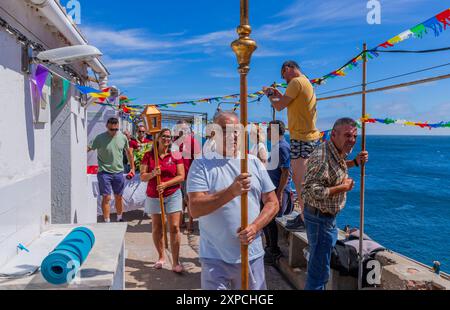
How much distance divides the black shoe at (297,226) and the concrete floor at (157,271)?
0.67 metres

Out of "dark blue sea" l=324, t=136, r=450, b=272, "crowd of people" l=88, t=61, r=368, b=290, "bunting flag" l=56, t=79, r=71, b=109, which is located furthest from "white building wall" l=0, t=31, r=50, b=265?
"dark blue sea" l=324, t=136, r=450, b=272

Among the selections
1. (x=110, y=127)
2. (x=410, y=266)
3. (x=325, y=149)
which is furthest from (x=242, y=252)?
(x=110, y=127)

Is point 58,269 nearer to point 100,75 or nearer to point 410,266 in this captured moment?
point 410,266

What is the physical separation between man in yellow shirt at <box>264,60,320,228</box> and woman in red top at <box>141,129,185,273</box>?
153 cm

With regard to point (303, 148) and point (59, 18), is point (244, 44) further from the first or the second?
point (59, 18)

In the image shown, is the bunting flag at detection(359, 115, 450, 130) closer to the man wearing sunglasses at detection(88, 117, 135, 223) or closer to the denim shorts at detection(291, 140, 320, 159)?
the denim shorts at detection(291, 140, 320, 159)

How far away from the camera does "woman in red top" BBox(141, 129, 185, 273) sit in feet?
16.1

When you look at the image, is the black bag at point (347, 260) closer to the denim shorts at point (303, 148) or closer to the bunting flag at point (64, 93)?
the denim shorts at point (303, 148)

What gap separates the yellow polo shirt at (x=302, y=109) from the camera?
4410 mm

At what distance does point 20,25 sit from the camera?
3438 mm

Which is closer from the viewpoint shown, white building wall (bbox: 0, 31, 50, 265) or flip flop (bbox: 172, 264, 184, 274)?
white building wall (bbox: 0, 31, 50, 265)

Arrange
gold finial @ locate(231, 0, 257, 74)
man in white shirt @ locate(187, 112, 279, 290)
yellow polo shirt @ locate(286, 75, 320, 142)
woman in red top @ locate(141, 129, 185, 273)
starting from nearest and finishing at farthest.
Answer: gold finial @ locate(231, 0, 257, 74)
man in white shirt @ locate(187, 112, 279, 290)
yellow polo shirt @ locate(286, 75, 320, 142)
woman in red top @ locate(141, 129, 185, 273)

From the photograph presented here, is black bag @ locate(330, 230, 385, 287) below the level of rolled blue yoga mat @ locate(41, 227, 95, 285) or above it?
below
